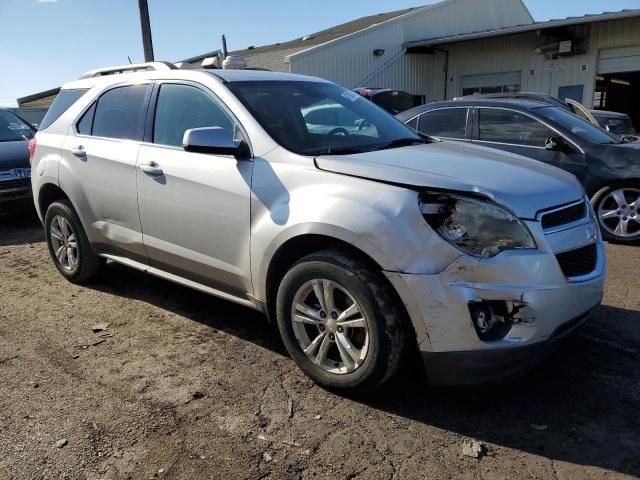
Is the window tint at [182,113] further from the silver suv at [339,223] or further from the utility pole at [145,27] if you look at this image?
the utility pole at [145,27]

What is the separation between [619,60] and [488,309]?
19.2 m

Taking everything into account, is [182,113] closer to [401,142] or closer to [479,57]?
[401,142]

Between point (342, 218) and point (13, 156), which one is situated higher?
point (342, 218)

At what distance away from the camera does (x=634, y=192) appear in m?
6.02

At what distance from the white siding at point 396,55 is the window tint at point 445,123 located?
13842 millimetres

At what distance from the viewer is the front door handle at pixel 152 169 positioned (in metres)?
3.72

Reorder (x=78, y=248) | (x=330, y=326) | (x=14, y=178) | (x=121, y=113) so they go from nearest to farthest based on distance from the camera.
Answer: (x=330, y=326)
(x=121, y=113)
(x=78, y=248)
(x=14, y=178)

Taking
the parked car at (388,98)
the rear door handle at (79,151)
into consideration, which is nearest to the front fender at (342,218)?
the rear door handle at (79,151)

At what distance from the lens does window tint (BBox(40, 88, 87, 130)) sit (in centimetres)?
485

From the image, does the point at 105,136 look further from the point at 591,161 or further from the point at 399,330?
the point at 591,161

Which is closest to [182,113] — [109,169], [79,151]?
[109,169]

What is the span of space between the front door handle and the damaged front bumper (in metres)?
1.88

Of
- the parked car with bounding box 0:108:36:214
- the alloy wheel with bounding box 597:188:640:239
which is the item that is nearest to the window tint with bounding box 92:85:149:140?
the parked car with bounding box 0:108:36:214

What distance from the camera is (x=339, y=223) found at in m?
2.79
